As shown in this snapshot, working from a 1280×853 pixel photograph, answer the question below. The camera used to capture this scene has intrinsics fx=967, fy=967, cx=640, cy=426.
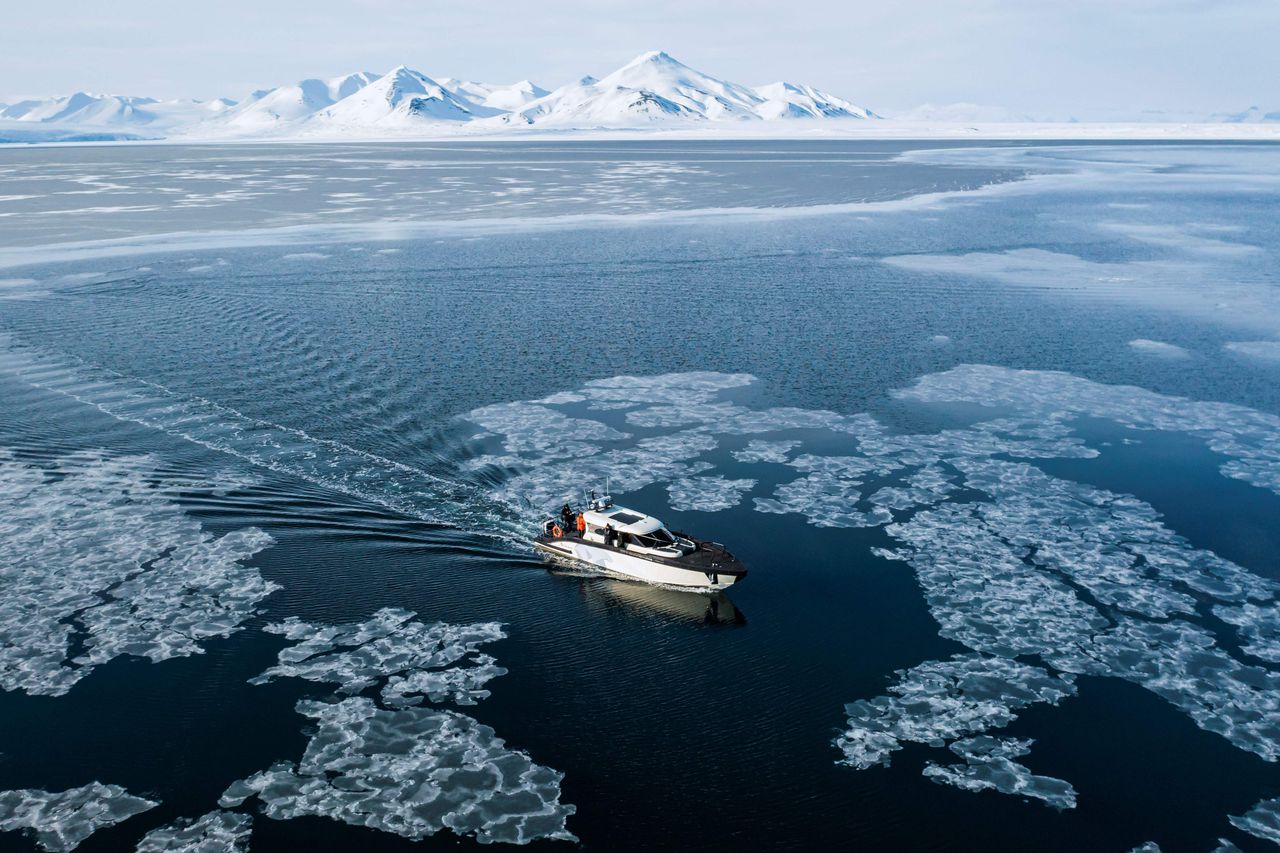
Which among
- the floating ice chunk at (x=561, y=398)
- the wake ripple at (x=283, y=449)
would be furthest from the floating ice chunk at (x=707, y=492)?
the floating ice chunk at (x=561, y=398)

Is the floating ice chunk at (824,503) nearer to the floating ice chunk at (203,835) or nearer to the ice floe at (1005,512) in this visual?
the ice floe at (1005,512)

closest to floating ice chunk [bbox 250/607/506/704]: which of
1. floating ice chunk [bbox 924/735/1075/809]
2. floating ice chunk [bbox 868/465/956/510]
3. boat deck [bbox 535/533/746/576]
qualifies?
boat deck [bbox 535/533/746/576]

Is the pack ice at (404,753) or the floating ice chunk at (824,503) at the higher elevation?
the floating ice chunk at (824,503)

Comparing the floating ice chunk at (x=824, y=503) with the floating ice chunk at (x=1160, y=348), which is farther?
the floating ice chunk at (x=1160, y=348)

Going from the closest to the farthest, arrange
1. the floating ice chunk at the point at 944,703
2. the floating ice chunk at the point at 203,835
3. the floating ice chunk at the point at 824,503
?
the floating ice chunk at the point at 203,835 → the floating ice chunk at the point at 944,703 → the floating ice chunk at the point at 824,503

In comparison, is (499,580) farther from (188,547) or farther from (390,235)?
(390,235)

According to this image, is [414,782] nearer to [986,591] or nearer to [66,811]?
[66,811]

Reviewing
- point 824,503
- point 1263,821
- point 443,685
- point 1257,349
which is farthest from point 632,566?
point 1257,349

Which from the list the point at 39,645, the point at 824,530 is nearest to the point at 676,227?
the point at 824,530

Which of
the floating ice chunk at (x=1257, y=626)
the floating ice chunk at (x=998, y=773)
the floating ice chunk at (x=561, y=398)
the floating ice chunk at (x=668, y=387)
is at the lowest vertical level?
the floating ice chunk at (x=998, y=773)
